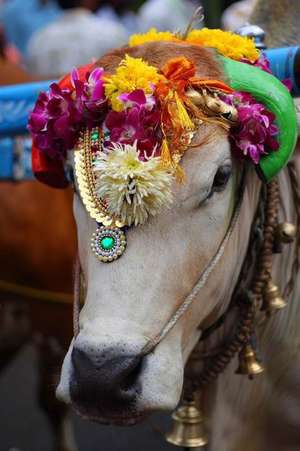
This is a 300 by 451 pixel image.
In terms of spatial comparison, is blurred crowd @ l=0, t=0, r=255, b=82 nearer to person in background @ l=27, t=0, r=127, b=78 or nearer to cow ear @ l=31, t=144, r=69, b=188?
person in background @ l=27, t=0, r=127, b=78

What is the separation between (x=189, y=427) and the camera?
2549 millimetres

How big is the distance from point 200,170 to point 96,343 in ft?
1.68

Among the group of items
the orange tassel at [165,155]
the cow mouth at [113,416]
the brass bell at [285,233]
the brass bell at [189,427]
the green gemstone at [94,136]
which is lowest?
the brass bell at [189,427]

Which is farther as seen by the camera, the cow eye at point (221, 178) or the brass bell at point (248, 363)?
the brass bell at point (248, 363)

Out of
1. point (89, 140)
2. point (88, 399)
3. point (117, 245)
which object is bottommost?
point (88, 399)

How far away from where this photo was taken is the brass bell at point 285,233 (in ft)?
7.83

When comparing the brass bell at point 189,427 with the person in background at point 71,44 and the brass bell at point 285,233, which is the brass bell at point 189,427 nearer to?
the brass bell at point 285,233

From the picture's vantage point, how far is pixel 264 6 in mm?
3197

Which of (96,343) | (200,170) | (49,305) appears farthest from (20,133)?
(96,343)

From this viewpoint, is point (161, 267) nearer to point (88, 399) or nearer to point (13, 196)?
point (88, 399)

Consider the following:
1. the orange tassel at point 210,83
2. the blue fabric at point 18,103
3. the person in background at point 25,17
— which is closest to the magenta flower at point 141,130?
the orange tassel at point 210,83

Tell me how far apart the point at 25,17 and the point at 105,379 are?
17.9 feet

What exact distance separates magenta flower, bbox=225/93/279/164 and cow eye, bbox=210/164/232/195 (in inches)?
2.5

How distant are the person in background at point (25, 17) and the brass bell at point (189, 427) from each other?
477cm
